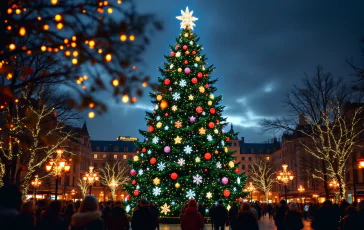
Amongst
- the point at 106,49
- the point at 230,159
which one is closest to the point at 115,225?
the point at 106,49

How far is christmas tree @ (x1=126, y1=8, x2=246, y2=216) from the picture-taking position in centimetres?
2508

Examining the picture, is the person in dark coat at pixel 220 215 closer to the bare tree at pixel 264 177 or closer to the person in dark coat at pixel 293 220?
the person in dark coat at pixel 293 220

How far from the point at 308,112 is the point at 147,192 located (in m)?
15.2

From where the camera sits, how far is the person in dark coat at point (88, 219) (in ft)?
20.9

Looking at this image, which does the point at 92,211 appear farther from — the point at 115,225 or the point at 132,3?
the point at 132,3

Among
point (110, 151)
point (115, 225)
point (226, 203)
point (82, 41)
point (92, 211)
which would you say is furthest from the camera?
point (110, 151)

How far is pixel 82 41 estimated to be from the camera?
5.95m

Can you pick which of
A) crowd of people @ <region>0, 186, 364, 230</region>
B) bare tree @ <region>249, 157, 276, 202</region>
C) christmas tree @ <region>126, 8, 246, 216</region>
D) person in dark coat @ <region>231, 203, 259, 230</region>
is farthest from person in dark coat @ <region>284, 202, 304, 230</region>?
bare tree @ <region>249, 157, 276, 202</region>

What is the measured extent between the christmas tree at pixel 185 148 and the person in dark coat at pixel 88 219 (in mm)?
18188

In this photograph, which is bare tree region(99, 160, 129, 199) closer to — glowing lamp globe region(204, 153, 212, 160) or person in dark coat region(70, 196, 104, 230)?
glowing lamp globe region(204, 153, 212, 160)

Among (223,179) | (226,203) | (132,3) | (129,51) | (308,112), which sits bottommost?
(226,203)

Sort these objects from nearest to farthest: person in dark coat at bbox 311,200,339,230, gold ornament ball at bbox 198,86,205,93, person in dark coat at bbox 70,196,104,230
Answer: person in dark coat at bbox 70,196,104,230, person in dark coat at bbox 311,200,339,230, gold ornament ball at bbox 198,86,205,93

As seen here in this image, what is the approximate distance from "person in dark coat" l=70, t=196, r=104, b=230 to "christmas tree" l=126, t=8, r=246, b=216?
716 inches

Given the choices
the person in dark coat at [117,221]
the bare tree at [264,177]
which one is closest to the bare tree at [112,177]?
the bare tree at [264,177]
